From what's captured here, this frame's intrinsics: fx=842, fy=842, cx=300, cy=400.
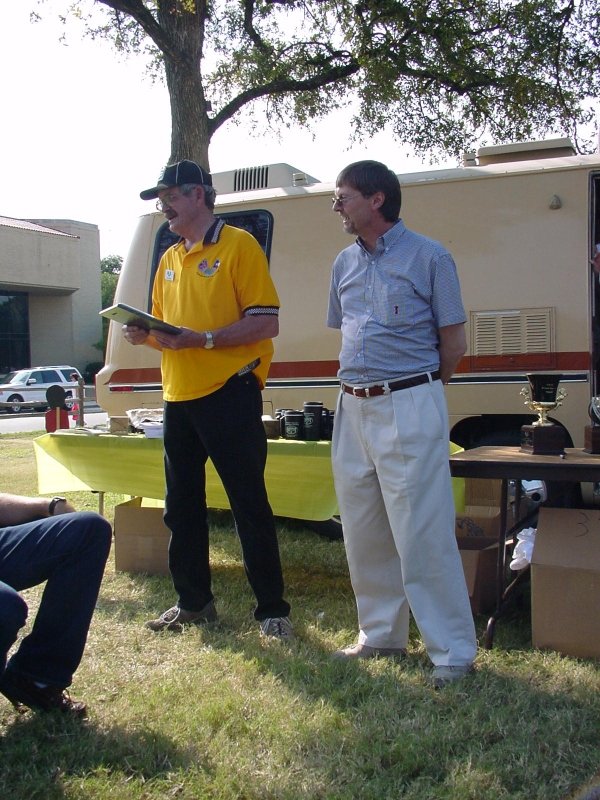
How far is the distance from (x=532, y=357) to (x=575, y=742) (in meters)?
2.97

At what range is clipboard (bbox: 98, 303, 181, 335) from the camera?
11.1ft

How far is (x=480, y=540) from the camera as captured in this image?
427 cm

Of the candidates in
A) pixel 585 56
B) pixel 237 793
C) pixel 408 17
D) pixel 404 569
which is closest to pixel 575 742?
pixel 404 569

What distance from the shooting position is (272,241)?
5.78m

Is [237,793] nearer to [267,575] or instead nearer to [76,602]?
[76,602]

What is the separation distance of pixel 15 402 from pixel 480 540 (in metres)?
23.4

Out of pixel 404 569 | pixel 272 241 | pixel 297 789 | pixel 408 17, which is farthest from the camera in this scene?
pixel 408 17

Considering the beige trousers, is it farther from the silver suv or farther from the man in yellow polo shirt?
the silver suv

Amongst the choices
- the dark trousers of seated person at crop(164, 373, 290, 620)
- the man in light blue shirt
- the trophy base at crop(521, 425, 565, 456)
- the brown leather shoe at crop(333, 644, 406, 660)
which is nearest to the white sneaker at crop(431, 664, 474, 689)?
the man in light blue shirt

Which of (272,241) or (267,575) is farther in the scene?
(272,241)

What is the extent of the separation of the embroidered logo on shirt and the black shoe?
1752 millimetres

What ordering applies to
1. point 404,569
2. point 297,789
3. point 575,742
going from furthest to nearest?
1. point 404,569
2. point 575,742
3. point 297,789

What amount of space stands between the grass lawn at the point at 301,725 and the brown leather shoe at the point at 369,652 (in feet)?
0.18

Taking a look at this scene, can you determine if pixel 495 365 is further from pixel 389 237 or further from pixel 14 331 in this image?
pixel 14 331
